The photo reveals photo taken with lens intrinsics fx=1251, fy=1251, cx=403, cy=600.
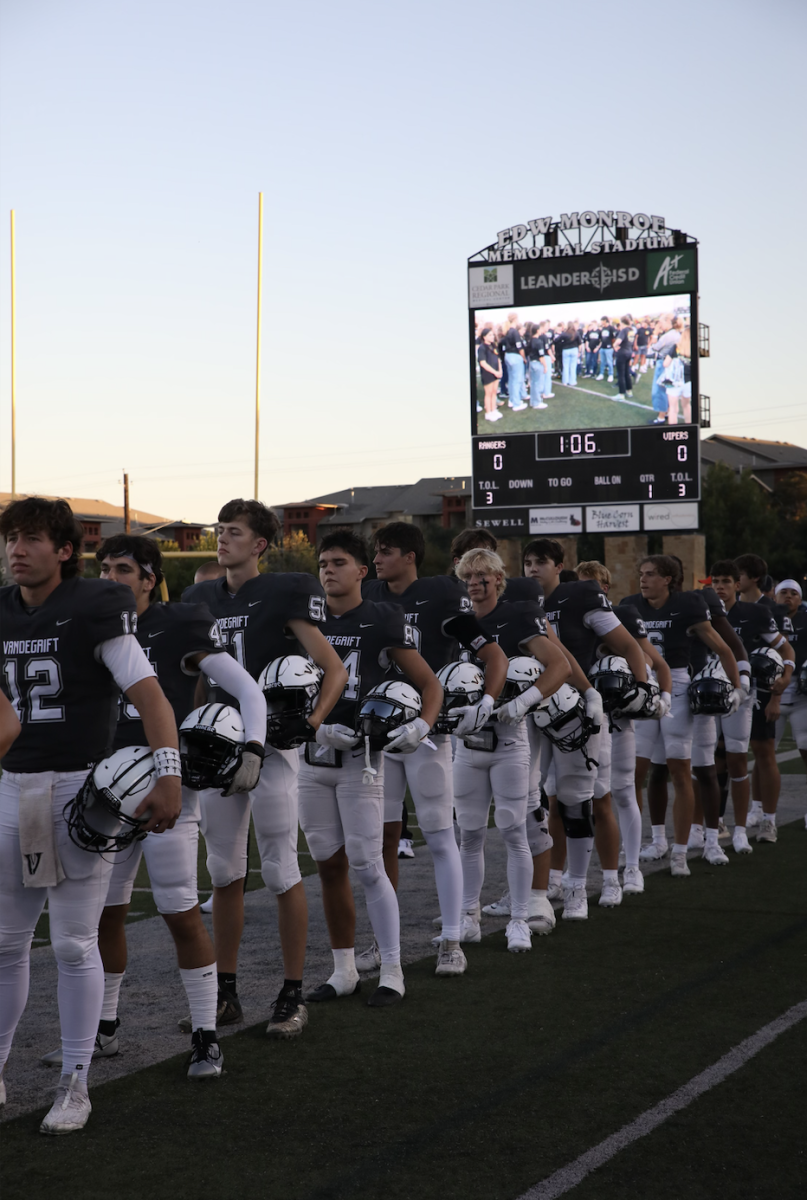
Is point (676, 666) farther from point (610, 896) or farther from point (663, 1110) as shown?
point (663, 1110)

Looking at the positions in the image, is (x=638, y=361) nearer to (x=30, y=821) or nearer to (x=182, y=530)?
(x=30, y=821)

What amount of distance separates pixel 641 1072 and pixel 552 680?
229cm

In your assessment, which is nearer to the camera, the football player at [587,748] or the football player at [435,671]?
the football player at [435,671]

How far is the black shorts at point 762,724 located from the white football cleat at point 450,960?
4599mm

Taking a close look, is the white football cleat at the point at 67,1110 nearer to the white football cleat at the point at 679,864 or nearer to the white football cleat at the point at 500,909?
the white football cleat at the point at 500,909

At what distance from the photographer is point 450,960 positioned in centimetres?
580

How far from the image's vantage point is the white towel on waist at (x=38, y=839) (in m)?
3.77

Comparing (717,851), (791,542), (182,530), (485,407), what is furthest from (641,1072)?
(182,530)

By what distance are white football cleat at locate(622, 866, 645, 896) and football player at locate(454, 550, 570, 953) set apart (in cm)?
131

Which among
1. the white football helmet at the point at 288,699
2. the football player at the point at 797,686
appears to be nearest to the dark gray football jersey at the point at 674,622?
the football player at the point at 797,686

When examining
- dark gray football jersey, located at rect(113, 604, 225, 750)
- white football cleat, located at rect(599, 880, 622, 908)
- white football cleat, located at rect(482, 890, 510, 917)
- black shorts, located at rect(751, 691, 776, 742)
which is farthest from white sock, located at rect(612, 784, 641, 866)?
dark gray football jersey, located at rect(113, 604, 225, 750)

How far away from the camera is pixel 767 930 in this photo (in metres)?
6.53

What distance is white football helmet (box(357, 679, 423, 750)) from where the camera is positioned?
5.20 m

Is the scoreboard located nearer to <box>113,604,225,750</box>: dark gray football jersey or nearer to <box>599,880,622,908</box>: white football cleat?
<box>599,880,622,908</box>: white football cleat
